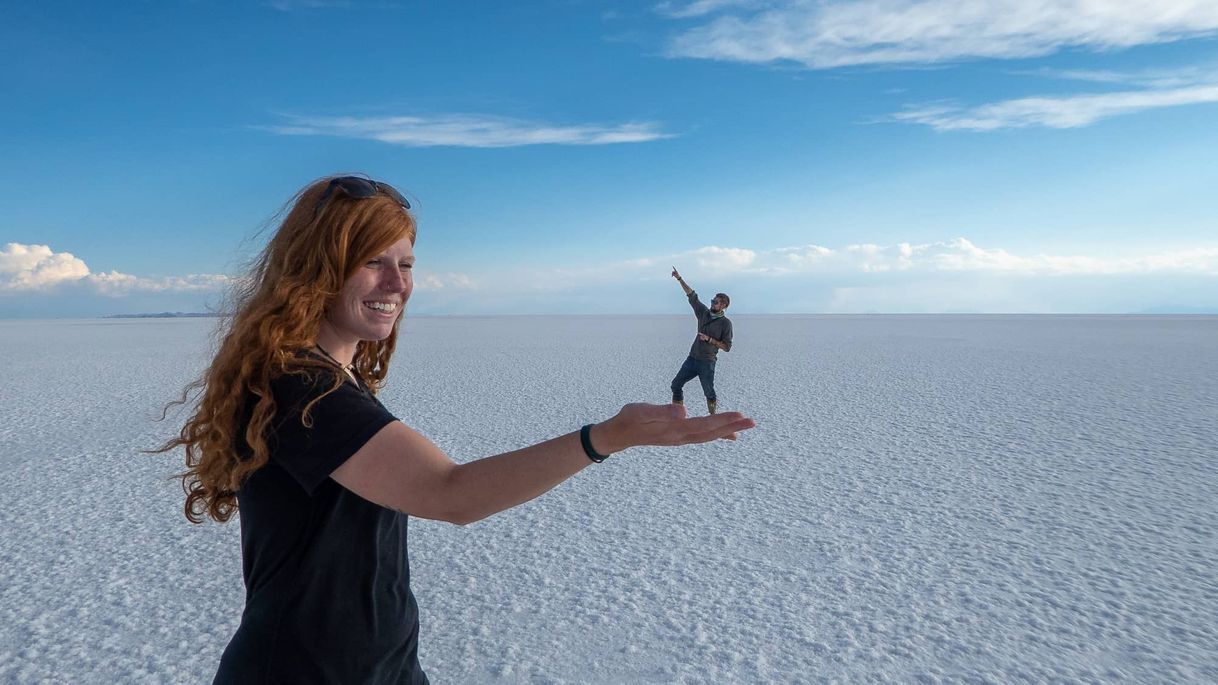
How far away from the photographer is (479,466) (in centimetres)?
90

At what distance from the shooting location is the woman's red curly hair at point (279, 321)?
0.98 metres

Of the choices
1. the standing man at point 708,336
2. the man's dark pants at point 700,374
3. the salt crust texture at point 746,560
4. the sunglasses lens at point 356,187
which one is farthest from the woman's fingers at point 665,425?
the man's dark pants at point 700,374

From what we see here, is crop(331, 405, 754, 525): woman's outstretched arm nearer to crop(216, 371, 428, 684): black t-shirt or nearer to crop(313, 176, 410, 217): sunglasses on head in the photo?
crop(216, 371, 428, 684): black t-shirt

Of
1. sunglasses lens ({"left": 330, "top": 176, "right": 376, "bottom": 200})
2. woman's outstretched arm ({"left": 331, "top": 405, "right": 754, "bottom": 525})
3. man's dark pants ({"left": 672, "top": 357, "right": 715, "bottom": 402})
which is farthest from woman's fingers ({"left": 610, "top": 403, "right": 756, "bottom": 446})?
man's dark pants ({"left": 672, "top": 357, "right": 715, "bottom": 402})

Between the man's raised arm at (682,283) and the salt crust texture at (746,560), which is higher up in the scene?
the man's raised arm at (682,283)

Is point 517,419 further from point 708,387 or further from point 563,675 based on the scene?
point 563,675

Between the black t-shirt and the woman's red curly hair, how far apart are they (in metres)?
0.02

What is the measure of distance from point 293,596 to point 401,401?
814cm

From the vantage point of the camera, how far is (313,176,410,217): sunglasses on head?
1077mm

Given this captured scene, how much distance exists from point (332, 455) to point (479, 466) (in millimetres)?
181

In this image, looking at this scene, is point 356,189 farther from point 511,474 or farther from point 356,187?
point 511,474

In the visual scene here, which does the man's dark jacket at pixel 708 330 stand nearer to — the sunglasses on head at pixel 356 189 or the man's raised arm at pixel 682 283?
the man's raised arm at pixel 682 283

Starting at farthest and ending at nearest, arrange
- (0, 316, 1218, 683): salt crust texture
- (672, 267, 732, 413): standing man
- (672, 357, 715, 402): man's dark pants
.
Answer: (672, 357, 715, 402): man's dark pants
(672, 267, 732, 413): standing man
(0, 316, 1218, 683): salt crust texture

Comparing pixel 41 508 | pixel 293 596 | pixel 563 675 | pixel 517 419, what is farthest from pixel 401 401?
pixel 293 596
